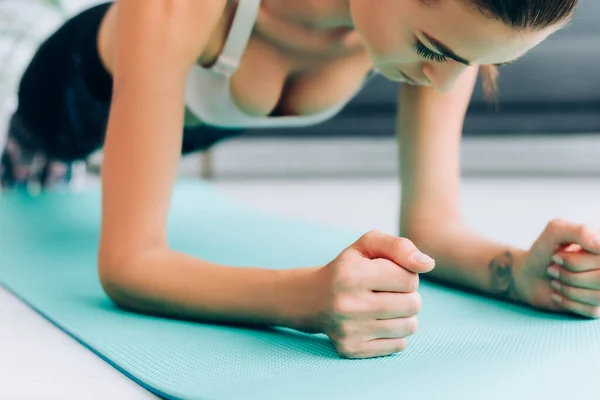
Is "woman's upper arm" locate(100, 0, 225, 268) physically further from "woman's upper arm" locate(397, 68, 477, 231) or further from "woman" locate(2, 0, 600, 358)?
"woman's upper arm" locate(397, 68, 477, 231)

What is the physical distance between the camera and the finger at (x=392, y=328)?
2.31ft

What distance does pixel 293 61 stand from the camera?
110 cm

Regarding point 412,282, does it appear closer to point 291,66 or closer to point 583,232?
point 583,232

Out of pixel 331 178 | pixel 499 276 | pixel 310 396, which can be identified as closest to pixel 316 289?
pixel 310 396

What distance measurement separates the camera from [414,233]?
1.08 metres

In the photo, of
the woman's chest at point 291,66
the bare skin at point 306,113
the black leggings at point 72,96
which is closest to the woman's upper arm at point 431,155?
the bare skin at point 306,113

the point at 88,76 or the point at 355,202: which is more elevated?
the point at 88,76

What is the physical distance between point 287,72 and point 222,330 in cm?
46

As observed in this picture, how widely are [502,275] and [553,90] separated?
188 cm

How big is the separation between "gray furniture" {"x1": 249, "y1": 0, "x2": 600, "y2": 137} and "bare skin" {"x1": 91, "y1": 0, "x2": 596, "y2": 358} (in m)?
1.61

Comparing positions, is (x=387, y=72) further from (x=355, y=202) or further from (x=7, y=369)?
(x=355, y=202)

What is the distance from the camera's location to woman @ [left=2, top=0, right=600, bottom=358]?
27.5 inches

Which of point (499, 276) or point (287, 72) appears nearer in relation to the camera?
point (499, 276)

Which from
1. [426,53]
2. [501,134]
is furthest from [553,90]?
[426,53]
